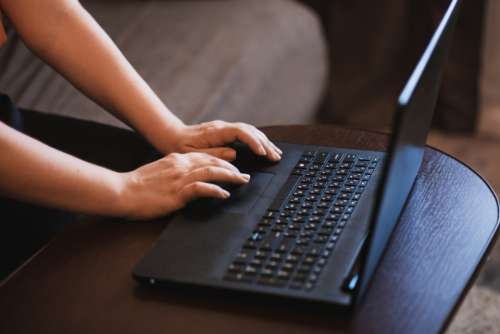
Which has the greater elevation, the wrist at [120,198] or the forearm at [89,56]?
the forearm at [89,56]

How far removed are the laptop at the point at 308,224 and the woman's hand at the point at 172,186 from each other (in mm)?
19

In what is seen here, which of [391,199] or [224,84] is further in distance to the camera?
[224,84]

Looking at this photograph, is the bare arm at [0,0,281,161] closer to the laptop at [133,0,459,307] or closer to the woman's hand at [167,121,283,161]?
the woman's hand at [167,121,283,161]

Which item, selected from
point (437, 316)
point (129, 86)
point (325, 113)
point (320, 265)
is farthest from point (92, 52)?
point (325, 113)

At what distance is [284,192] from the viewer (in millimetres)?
916

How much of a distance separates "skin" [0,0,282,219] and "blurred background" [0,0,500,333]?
0.38 metres

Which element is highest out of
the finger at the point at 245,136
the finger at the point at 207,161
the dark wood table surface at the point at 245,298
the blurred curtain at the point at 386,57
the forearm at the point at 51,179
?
the forearm at the point at 51,179

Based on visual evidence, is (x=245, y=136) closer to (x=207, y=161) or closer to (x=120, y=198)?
(x=207, y=161)

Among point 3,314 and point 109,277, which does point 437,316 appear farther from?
point 3,314

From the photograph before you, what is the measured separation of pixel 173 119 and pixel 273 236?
32 cm

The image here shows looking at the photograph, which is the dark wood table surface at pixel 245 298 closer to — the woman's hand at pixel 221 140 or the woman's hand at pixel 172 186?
the woman's hand at pixel 172 186

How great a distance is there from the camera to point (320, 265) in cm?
78

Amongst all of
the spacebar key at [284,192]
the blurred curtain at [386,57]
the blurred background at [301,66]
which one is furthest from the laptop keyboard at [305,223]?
the blurred curtain at [386,57]

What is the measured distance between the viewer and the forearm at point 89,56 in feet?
3.52
